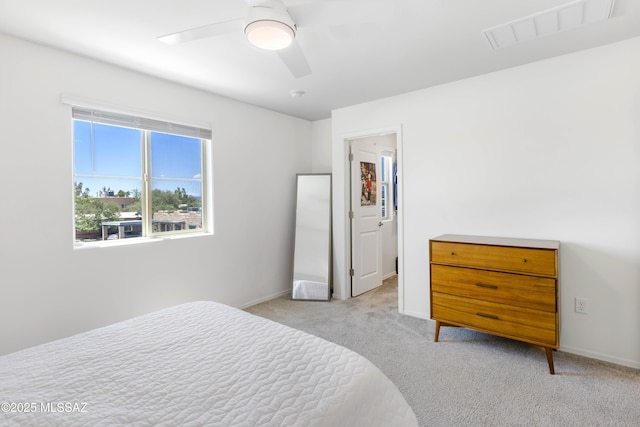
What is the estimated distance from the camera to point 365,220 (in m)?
4.27

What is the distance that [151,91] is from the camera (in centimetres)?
291

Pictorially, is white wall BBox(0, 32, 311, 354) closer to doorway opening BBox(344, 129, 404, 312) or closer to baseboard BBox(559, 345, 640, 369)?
doorway opening BBox(344, 129, 404, 312)

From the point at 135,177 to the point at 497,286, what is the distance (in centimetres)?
322

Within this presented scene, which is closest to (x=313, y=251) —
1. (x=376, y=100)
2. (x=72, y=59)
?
(x=376, y=100)

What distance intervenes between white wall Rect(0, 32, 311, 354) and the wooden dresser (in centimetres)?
215

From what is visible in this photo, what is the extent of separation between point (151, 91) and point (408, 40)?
2.25 m

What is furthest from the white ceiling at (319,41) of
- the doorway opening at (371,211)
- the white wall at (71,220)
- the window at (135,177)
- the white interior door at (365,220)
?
the white interior door at (365,220)

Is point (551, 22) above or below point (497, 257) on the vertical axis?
A: above

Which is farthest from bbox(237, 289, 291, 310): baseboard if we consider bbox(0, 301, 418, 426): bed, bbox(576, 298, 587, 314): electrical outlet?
bbox(576, 298, 587, 314): electrical outlet

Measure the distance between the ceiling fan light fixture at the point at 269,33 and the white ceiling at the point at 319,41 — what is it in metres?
0.22

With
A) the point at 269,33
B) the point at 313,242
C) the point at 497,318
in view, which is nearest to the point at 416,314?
the point at 497,318

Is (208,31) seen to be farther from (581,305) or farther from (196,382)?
(581,305)

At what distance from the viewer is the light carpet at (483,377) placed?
1.85 meters

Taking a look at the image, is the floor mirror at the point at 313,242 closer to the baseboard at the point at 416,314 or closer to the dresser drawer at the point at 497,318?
the baseboard at the point at 416,314
